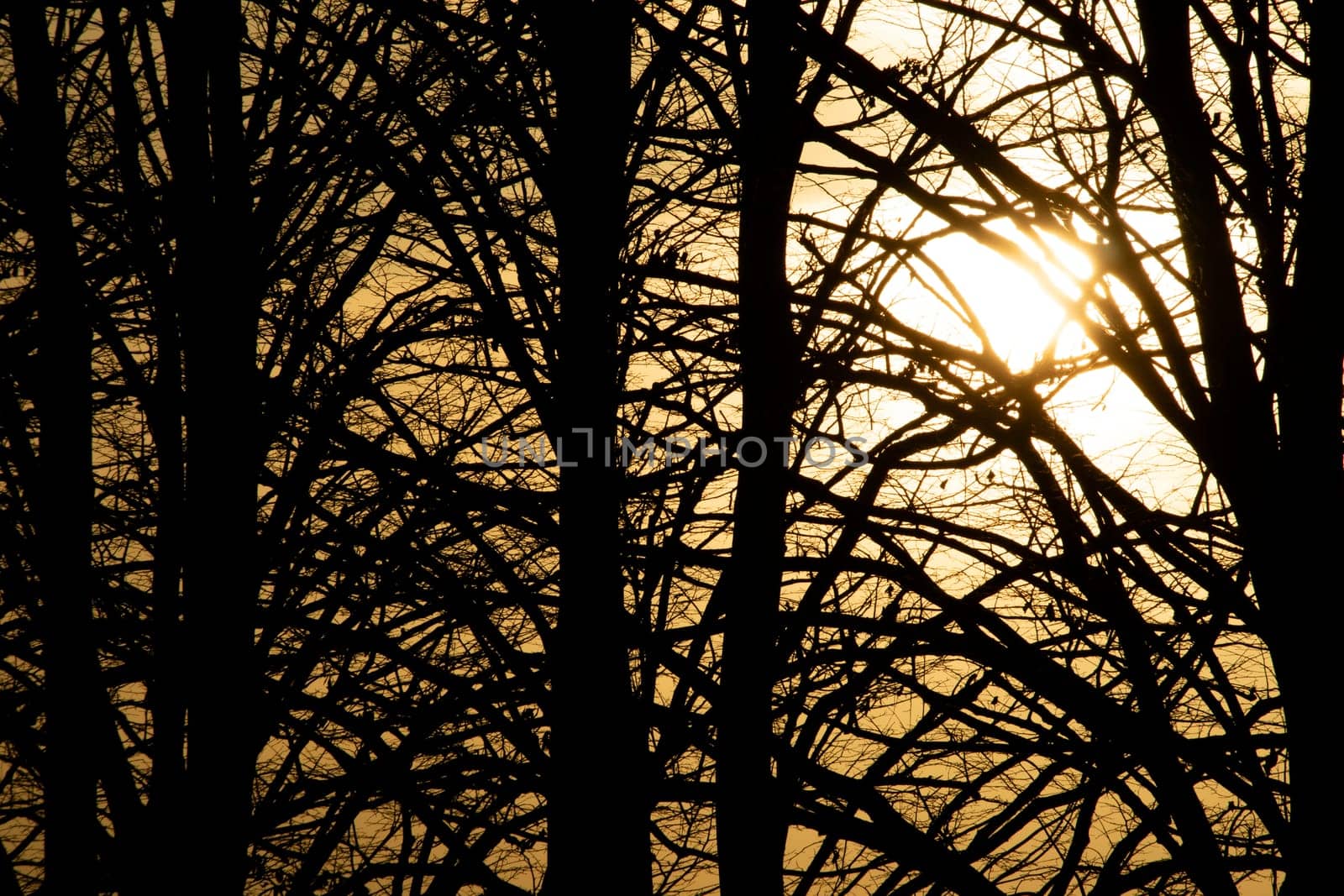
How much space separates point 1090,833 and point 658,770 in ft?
8.22

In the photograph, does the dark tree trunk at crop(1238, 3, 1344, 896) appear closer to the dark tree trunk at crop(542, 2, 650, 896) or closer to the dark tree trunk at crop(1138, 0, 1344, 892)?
the dark tree trunk at crop(1138, 0, 1344, 892)

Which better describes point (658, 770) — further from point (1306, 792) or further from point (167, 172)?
point (167, 172)

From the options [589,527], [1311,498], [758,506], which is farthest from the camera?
[758,506]

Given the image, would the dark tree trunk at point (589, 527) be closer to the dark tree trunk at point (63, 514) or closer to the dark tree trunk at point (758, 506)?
the dark tree trunk at point (758, 506)

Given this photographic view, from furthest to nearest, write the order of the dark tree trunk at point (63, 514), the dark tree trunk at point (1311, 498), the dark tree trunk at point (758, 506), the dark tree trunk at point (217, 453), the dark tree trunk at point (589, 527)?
the dark tree trunk at point (217, 453) → the dark tree trunk at point (758, 506) → the dark tree trunk at point (589, 527) → the dark tree trunk at point (63, 514) → the dark tree trunk at point (1311, 498)

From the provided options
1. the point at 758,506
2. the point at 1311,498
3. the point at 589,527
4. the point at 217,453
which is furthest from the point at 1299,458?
the point at 217,453

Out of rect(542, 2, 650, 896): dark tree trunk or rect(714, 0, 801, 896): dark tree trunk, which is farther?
rect(714, 0, 801, 896): dark tree trunk

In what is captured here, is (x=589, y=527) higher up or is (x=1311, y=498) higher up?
(x=589, y=527)

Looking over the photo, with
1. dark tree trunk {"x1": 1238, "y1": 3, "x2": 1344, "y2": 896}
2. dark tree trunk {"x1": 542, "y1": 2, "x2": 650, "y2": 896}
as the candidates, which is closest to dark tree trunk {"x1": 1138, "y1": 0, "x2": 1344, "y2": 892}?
dark tree trunk {"x1": 1238, "y1": 3, "x2": 1344, "y2": 896}

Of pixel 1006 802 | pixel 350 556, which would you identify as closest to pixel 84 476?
pixel 350 556

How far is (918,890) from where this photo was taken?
17.2 feet

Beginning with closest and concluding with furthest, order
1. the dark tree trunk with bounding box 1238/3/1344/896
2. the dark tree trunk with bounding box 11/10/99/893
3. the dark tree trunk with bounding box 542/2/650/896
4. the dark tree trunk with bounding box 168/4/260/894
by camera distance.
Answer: the dark tree trunk with bounding box 1238/3/1344/896 < the dark tree trunk with bounding box 11/10/99/893 < the dark tree trunk with bounding box 542/2/650/896 < the dark tree trunk with bounding box 168/4/260/894

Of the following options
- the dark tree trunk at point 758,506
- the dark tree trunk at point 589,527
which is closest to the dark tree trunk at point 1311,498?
the dark tree trunk at point 758,506

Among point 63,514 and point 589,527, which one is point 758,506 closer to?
point 589,527
